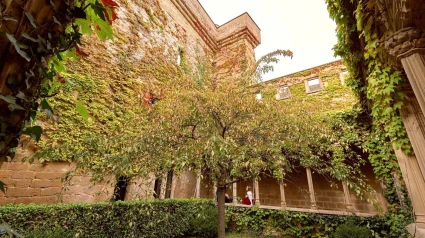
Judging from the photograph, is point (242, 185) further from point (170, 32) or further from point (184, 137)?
point (170, 32)

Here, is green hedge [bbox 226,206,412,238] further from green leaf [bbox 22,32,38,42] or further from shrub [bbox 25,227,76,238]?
green leaf [bbox 22,32,38,42]

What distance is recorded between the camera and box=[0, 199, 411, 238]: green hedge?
349 cm

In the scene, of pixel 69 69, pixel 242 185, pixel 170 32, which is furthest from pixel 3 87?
pixel 242 185

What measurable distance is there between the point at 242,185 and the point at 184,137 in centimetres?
857

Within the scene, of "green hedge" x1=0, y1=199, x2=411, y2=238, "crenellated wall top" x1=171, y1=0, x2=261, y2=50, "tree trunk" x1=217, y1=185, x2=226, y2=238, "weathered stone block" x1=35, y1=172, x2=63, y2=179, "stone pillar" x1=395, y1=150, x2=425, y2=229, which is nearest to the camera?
"stone pillar" x1=395, y1=150, x2=425, y2=229

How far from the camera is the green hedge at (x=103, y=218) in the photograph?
3.38 m

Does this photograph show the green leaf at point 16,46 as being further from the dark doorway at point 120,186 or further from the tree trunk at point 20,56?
the dark doorway at point 120,186

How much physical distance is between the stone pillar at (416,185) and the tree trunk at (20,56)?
5.13 metres

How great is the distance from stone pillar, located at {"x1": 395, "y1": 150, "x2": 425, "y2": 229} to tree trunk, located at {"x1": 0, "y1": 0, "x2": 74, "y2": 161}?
513 centimetres

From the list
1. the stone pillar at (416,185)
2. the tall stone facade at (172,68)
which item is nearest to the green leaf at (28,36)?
the tall stone facade at (172,68)

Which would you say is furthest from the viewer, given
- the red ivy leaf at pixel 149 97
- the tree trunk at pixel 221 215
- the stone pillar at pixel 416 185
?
the red ivy leaf at pixel 149 97

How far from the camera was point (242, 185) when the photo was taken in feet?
36.0

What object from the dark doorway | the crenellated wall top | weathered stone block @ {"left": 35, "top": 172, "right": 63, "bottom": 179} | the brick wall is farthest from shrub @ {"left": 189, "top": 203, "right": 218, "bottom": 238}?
the crenellated wall top

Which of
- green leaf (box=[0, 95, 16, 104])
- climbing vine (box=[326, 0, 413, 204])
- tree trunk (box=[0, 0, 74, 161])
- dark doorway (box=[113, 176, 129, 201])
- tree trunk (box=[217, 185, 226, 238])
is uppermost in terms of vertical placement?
climbing vine (box=[326, 0, 413, 204])
